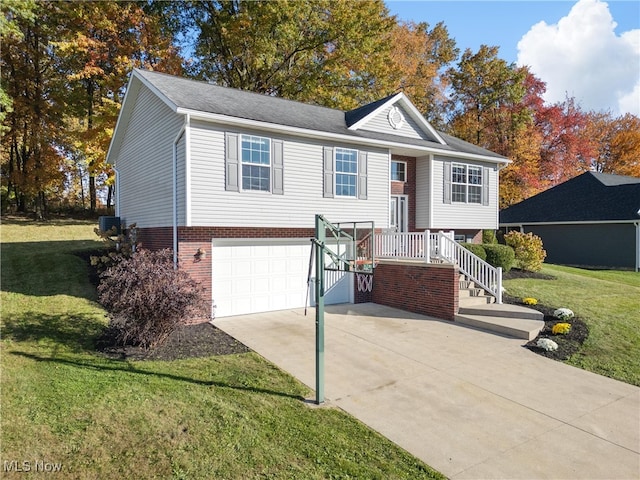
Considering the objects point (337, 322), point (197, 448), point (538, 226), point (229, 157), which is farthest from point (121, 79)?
point (538, 226)

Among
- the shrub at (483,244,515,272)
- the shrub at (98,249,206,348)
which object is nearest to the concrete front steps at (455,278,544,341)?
the shrub at (483,244,515,272)

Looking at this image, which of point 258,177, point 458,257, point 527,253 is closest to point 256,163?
point 258,177

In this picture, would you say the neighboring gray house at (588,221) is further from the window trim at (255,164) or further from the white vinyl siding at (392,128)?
the window trim at (255,164)

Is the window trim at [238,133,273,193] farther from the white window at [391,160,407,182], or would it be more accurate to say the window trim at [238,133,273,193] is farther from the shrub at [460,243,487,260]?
the shrub at [460,243,487,260]

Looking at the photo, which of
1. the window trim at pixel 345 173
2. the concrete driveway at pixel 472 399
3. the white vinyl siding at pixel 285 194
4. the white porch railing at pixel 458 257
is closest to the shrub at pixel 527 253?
the white porch railing at pixel 458 257

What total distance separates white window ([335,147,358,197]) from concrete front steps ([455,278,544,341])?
462cm

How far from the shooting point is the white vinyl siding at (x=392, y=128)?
548 inches

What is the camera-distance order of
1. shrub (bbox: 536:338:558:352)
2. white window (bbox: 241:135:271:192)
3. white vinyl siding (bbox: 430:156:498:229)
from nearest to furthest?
shrub (bbox: 536:338:558:352)
white window (bbox: 241:135:271:192)
white vinyl siding (bbox: 430:156:498:229)

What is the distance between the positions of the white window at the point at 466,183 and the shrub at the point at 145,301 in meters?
11.4

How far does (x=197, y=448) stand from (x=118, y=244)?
11010 millimetres

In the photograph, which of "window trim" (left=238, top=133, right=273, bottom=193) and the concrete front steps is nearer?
the concrete front steps

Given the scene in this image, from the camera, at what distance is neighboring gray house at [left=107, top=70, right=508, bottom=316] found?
1034 centimetres

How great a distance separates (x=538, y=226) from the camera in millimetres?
24969

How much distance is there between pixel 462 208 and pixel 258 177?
29.2 feet
